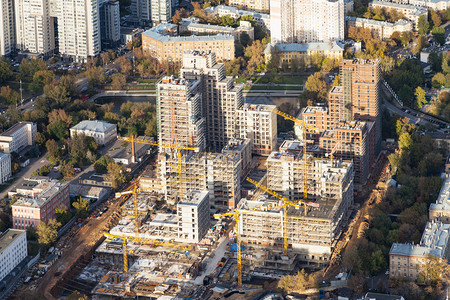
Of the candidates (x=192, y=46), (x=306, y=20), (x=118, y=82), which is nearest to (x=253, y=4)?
(x=306, y=20)

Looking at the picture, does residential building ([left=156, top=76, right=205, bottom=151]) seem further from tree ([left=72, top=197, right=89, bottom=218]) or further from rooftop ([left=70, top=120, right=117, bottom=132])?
tree ([left=72, top=197, right=89, bottom=218])

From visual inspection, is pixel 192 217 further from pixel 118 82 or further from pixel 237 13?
pixel 237 13

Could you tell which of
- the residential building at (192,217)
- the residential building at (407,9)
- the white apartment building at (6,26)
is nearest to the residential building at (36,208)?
the residential building at (192,217)

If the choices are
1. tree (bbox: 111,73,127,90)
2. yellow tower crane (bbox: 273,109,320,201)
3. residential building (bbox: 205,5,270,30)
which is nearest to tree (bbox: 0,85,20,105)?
tree (bbox: 111,73,127,90)

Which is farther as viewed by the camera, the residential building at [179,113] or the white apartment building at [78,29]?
the white apartment building at [78,29]

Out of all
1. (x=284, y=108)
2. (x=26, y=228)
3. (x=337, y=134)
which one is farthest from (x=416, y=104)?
(x=26, y=228)

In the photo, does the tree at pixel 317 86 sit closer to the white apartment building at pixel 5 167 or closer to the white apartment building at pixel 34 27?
the white apartment building at pixel 5 167

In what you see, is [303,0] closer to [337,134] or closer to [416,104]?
[416,104]
